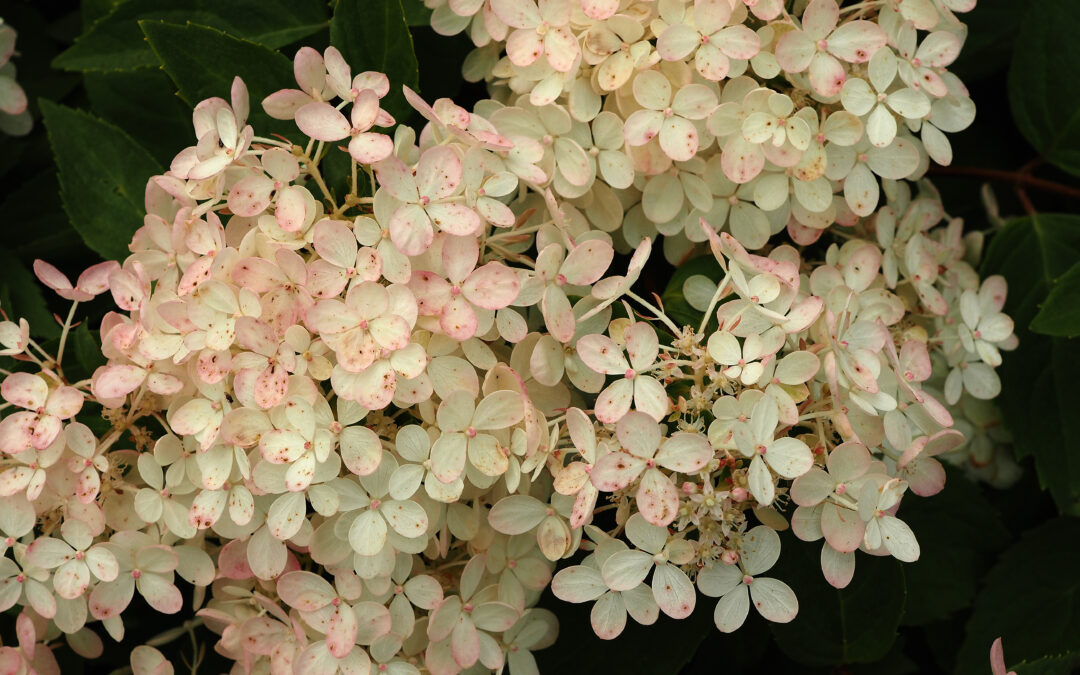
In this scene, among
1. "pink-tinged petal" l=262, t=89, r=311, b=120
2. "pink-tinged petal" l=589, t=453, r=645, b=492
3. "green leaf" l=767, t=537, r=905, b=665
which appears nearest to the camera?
"pink-tinged petal" l=589, t=453, r=645, b=492

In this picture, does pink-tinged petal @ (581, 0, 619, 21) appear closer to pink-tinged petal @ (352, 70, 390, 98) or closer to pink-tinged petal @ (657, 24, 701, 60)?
pink-tinged petal @ (657, 24, 701, 60)

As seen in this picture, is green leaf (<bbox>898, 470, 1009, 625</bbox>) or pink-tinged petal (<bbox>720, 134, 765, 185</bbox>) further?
green leaf (<bbox>898, 470, 1009, 625</bbox>)

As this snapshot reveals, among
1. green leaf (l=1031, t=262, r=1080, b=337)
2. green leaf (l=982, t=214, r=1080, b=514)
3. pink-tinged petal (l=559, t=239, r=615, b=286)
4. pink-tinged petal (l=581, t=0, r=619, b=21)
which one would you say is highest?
pink-tinged petal (l=581, t=0, r=619, b=21)

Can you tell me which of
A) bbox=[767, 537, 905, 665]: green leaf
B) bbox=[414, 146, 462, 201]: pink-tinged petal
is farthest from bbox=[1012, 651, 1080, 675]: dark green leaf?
bbox=[414, 146, 462, 201]: pink-tinged petal

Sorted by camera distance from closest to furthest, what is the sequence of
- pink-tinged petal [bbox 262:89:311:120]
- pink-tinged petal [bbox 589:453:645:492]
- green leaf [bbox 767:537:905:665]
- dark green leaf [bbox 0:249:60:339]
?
pink-tinged petal [bbox 589:453:645:492] < pink-tinged petal [bbox 262:89:311:120] < green leaf [bbox 767:537:905:665] < dark green leaf [bbox 0:249:60:339]

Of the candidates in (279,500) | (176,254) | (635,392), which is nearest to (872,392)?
(635,392)

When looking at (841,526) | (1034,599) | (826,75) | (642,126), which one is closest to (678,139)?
(642,126)
